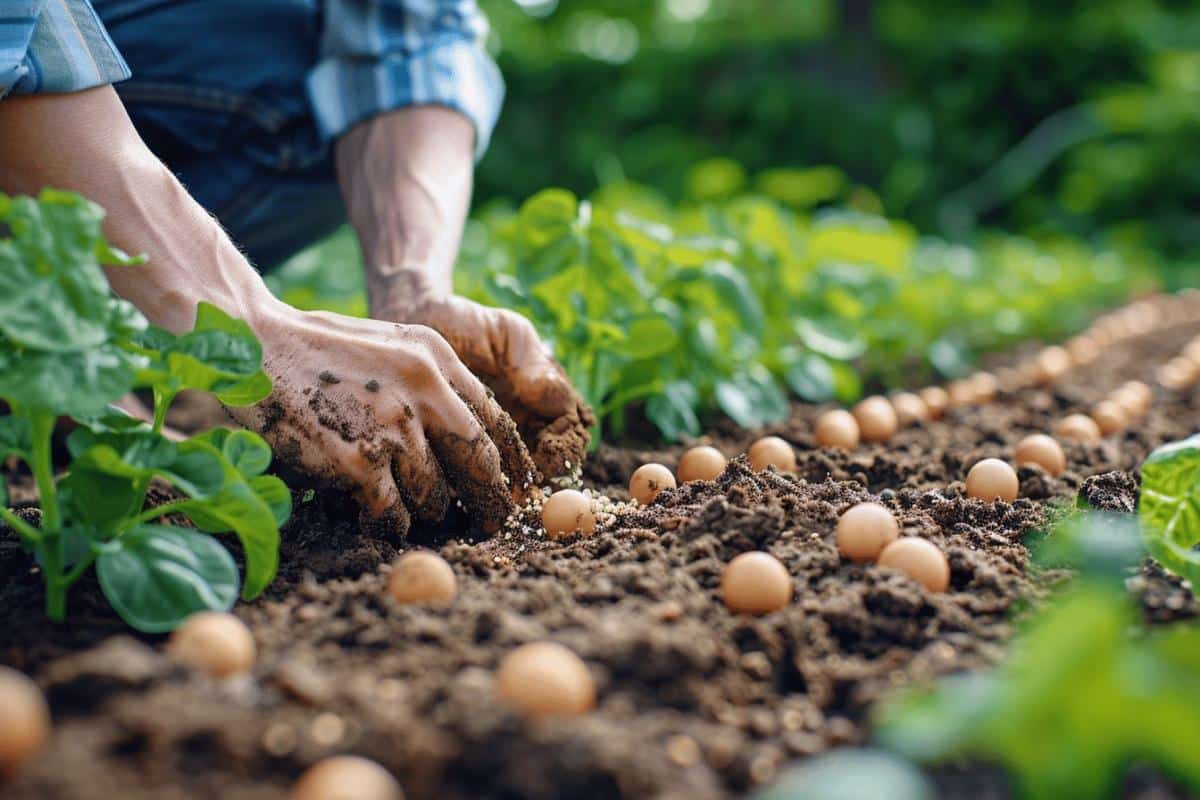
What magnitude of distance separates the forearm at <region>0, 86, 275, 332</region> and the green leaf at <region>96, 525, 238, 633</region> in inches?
15.6

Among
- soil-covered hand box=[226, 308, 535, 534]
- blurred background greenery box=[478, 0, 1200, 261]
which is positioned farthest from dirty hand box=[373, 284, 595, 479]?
blurred background greenery box=[478, 0, 1200, 261]

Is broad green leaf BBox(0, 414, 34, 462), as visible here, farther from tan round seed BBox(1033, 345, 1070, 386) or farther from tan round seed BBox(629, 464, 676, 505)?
tan round seed BBox(1033, 345, 1070, 386)

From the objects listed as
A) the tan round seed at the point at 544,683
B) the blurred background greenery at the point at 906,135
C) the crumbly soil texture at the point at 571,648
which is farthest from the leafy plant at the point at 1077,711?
the blurred background greenery at the point at 906,135

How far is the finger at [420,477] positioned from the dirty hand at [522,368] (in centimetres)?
30

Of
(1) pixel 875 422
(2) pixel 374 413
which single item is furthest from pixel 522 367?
(1) pixel 875 422

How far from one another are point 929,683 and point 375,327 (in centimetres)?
96

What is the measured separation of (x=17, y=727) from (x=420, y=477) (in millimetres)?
792

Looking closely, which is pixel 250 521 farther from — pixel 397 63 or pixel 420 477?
pixel 397 63

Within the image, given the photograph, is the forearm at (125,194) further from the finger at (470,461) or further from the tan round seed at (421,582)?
the tan round seed at (421,582)

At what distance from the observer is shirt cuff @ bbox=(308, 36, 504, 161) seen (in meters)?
2.65

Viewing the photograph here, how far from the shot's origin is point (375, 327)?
1.66 metres

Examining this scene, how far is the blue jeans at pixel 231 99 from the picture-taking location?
8.73 feet

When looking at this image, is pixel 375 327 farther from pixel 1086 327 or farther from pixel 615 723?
pixel 1086 327

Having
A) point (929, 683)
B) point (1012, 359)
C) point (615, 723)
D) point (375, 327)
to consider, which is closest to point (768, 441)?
point (375, 327)
